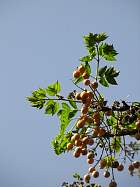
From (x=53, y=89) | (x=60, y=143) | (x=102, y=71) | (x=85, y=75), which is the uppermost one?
(x=102, y=71)

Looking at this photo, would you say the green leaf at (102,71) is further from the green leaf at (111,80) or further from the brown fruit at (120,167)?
the brown fruit at (120,167)

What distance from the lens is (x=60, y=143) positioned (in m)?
6.91

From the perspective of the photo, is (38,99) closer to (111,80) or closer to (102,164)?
(111,80)

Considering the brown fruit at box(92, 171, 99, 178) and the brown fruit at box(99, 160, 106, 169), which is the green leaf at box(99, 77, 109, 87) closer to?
the brown fruit at box(99, 160, 106, 169)

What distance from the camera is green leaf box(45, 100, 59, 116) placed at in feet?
22.9

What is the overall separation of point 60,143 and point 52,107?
57 cm

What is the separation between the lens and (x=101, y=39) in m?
7.10

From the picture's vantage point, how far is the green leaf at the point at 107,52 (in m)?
7.04

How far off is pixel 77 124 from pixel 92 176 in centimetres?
83

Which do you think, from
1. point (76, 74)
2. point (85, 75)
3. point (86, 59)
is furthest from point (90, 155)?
point (86, 59)

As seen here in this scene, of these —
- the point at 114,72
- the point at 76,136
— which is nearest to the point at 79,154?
the point at 76,136

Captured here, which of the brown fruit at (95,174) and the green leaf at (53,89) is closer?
the brown fruit at (95,174)

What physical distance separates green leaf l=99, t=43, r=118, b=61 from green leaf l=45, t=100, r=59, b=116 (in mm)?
1075

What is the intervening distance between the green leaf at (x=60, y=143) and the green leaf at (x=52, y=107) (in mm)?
383
